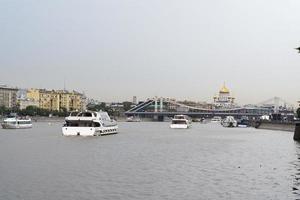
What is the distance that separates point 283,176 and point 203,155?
1280 centimetres

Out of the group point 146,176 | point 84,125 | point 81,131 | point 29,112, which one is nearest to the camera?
point 146,176

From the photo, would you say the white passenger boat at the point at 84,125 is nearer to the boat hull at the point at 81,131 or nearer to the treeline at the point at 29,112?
the boat hull at the point at 81,131

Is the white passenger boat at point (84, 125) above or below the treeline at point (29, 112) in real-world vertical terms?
below

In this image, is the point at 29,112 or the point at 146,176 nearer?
the point at 146,176

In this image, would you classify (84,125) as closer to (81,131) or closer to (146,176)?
(81,131)

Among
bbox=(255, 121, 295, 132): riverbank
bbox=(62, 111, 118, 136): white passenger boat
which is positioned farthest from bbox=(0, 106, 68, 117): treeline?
bbox=(62, 111, 118, 136): white passenger boat

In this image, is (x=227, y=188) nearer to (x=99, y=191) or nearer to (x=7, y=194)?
(x=99, y=191)

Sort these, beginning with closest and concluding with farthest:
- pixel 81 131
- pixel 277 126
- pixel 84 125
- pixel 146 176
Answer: pixel 146 176, pixel 81 131, pixel 84 125, pixel 277 126

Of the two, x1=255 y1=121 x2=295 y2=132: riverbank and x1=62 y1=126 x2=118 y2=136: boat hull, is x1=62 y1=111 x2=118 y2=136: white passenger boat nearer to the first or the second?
x1=62 y1=126 x2=118 y2=136: boat hull

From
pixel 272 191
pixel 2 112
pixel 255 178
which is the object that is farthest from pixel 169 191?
pixel 2 112

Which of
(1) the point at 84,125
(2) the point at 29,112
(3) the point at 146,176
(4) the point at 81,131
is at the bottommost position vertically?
(3) the point at 146,176

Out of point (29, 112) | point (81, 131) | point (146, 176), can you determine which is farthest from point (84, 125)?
point (29, 112)

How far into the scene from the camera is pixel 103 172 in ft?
91.0

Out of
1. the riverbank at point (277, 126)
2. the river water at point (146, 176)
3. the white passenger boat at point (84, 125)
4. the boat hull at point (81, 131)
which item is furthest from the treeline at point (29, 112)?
the river water at point (146, 176)
